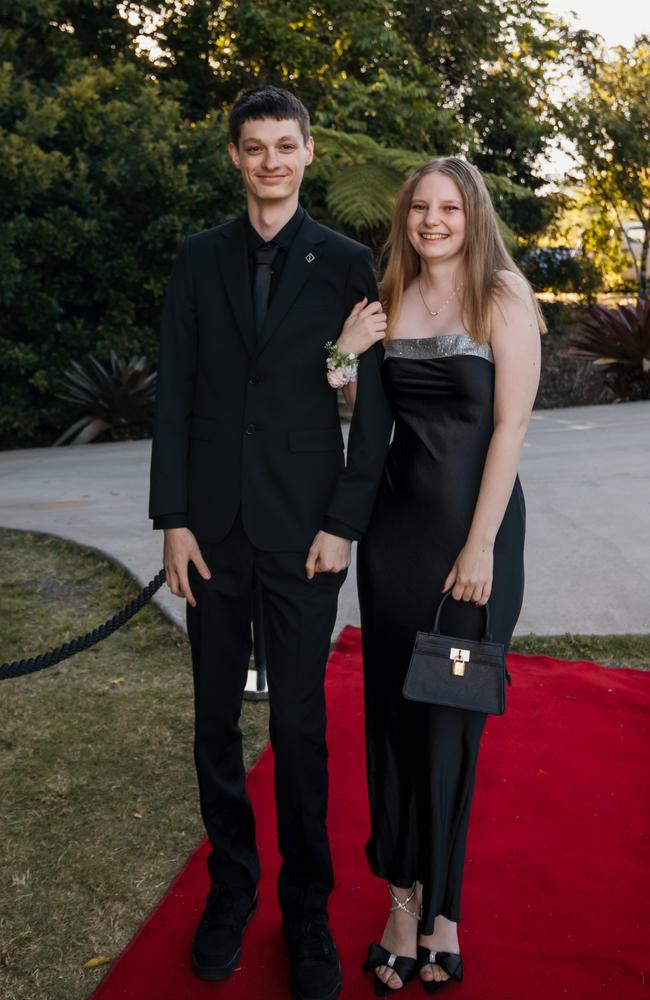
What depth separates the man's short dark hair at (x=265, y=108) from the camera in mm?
2453

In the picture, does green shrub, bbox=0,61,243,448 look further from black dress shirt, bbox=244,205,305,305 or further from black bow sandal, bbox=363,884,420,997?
black bow sandal, bbox=363,884,420,997

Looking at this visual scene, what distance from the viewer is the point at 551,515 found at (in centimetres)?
641

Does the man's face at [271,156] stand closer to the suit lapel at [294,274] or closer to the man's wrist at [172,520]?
the suit lapel at [294,274]

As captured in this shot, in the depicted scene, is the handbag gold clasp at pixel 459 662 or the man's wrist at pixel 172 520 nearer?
the handbag gold clasp at pixel 459 662

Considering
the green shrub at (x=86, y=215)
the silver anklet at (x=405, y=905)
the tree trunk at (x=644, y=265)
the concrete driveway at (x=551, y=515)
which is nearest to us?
the silver anklet at (x=405, y=905)

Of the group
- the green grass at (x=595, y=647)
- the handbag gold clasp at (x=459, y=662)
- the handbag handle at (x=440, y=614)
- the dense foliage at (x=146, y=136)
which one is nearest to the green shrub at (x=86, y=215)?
the dense foliage at (x=146, y=136)

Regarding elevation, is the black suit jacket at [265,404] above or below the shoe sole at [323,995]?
above

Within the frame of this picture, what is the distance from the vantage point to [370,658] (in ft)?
8.77

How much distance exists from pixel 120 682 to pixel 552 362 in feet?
43.1

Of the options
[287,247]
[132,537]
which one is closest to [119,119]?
[132,537]

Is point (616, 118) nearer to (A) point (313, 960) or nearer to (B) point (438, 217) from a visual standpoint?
(B) point (438, 217)

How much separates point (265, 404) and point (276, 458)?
0.45 ft

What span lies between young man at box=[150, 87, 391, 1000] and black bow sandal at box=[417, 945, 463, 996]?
235mm

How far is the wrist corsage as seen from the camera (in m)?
2.41
